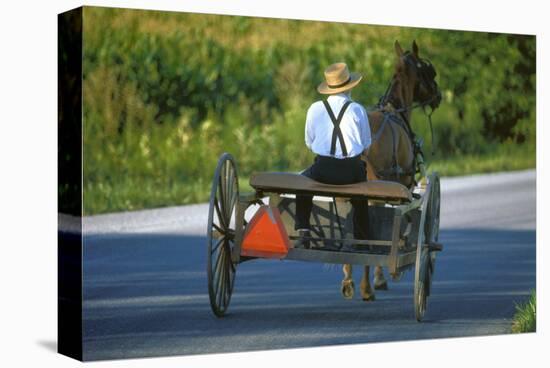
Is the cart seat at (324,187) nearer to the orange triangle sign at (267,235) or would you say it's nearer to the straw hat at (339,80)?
the orange triangle sign at (267,235)

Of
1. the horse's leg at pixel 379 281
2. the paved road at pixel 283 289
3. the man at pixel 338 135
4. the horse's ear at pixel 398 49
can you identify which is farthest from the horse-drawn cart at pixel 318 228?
the horse's ear at pixel 398 49

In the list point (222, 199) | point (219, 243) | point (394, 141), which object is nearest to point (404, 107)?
point (394, 141)

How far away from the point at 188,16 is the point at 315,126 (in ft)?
5.11

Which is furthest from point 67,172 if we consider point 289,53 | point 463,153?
point 463,153

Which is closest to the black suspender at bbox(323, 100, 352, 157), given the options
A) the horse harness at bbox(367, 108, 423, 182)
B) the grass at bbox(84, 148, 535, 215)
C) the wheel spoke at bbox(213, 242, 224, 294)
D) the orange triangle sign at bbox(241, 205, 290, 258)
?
the orange triangle sign at bbox(241, 205, 290, 258)

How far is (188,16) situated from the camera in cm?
1333

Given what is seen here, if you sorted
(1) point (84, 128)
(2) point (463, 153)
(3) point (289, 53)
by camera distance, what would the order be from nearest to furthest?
(1) point (84, 128)
(3) point (289, 53)
(2) point (463, 153)

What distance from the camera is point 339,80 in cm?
1273

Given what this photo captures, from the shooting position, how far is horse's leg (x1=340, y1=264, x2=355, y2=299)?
13.8 m

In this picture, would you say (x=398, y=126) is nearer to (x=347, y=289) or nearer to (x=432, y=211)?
(x=432, y=211)

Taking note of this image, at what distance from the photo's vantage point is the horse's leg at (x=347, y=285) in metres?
13.8

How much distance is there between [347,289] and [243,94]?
2108 millimetres

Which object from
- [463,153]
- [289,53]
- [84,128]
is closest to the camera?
[84,128]

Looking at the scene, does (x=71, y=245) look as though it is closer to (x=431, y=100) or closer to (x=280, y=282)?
(x=280, y=282)
